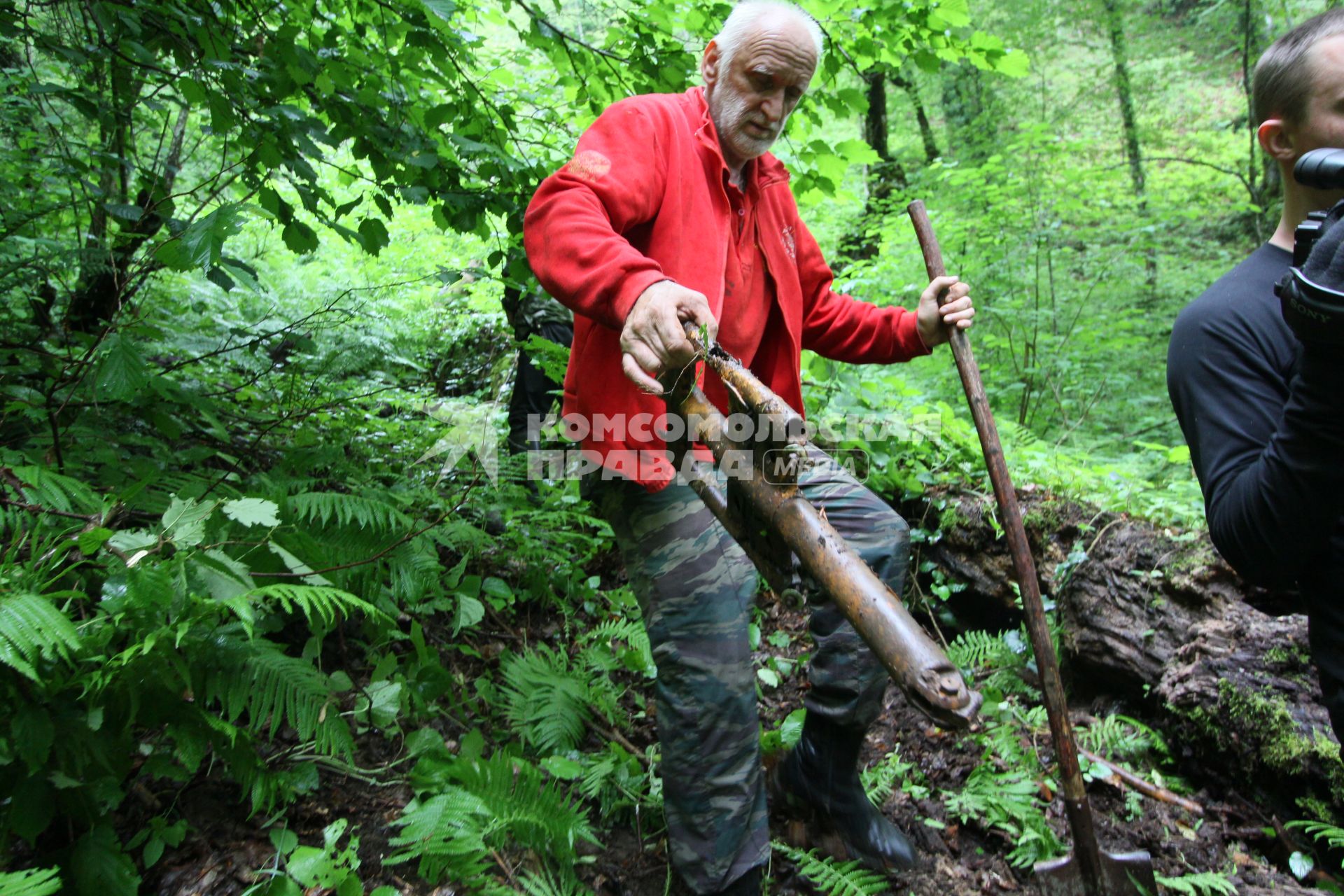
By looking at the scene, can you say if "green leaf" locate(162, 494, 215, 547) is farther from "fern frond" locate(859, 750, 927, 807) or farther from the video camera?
the video camera

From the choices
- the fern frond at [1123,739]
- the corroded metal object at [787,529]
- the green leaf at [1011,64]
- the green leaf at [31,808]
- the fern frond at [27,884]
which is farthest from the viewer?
the green leaf at [1011,64]

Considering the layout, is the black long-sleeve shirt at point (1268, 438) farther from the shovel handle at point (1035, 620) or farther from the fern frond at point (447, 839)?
the fern frond at point (447, 839)

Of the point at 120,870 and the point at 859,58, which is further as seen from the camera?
the point at 859,58

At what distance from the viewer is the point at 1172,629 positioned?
3.11 m

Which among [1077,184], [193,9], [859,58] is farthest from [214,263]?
[1077,184]

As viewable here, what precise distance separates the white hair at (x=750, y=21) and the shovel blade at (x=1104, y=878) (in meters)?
2.88

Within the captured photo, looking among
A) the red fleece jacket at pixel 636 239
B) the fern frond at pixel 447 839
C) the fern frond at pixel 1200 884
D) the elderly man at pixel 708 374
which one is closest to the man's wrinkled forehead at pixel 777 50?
the elderly man at pixel 708 374

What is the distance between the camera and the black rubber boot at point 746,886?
216 cm

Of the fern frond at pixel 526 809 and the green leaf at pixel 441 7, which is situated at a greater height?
the green leaf at pixel 441 7

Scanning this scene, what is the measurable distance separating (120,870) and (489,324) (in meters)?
9.03

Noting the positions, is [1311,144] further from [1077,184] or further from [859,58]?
[1077,184]

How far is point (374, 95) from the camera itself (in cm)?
322

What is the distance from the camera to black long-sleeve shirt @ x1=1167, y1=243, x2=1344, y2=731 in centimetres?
159

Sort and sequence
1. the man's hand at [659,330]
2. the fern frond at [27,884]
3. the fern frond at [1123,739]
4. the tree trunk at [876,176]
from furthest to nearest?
1. the tree trunk at [876,176]
2. the fern frond at [1123,739]
3. the man's hand at [659,330]
4. the fern frond at [27,884]
